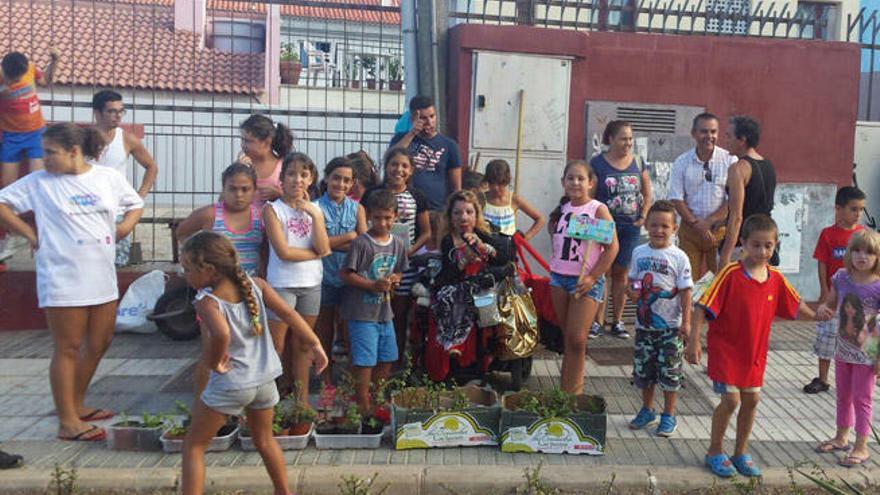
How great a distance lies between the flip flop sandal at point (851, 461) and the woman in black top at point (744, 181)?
1.81 metres

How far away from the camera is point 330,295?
5.55m

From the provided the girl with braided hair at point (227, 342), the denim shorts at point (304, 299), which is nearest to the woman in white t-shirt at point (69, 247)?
the denim shorts at point (304, 299)

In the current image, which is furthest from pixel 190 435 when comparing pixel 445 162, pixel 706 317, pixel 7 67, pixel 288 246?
pixel 7 67

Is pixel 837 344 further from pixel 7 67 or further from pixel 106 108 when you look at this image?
pixel 7 67

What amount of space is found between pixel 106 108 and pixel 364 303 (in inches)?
113

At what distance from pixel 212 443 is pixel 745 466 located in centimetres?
299

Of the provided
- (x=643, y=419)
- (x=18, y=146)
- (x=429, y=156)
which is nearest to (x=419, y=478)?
(x=643, y=419)

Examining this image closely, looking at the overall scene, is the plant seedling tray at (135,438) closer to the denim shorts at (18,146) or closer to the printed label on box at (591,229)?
the printed label on box at (591,229)

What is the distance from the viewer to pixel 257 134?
5578 millimetres

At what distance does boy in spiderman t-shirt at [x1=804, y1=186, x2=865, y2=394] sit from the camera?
5988 mm

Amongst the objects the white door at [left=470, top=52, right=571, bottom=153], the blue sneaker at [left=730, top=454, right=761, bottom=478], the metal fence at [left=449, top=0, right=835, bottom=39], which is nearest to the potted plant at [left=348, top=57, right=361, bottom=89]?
the metal fence at [left=449, top=0, right=835, bottom=39]

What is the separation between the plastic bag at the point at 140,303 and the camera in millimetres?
7523

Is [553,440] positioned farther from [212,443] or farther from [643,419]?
A: [212,443]

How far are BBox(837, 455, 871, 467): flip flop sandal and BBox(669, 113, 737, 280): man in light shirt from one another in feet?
7.21
